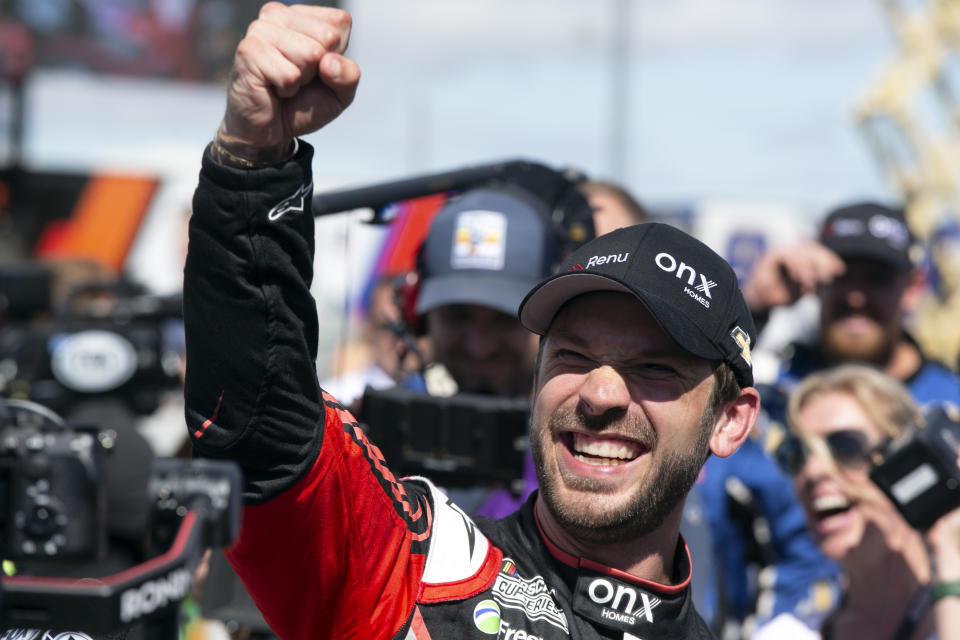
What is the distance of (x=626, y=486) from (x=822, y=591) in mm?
2128

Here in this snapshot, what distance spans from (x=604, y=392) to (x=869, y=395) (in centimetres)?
158

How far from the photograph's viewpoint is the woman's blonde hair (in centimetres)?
321

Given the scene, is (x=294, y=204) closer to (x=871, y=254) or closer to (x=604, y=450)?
(x=604, y=450)

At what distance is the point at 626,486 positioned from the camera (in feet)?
6.43

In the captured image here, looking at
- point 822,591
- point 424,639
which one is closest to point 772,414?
point 822,591

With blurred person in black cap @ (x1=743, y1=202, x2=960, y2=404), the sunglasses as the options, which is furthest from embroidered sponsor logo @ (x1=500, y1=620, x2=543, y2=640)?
blurred person in black cap @ (x1=743, y1=202, x2=960, y2=404)

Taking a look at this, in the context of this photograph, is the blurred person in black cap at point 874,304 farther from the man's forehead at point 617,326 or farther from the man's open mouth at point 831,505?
the man's forehead at point 617,326

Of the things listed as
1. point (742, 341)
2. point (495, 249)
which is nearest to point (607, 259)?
point (742, 341)

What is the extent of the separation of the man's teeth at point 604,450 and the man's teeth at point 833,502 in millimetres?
1417

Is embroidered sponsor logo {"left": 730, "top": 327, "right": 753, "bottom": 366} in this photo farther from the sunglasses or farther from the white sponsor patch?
the sunglasses

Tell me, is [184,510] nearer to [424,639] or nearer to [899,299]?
[424,639]

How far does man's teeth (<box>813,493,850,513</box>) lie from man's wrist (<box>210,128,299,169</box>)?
2156 mm

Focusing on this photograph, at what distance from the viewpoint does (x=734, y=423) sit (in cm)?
217

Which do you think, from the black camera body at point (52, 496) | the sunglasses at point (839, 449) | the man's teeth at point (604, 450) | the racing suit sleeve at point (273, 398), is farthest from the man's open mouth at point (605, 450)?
the sunglasses at point (839, 449)
